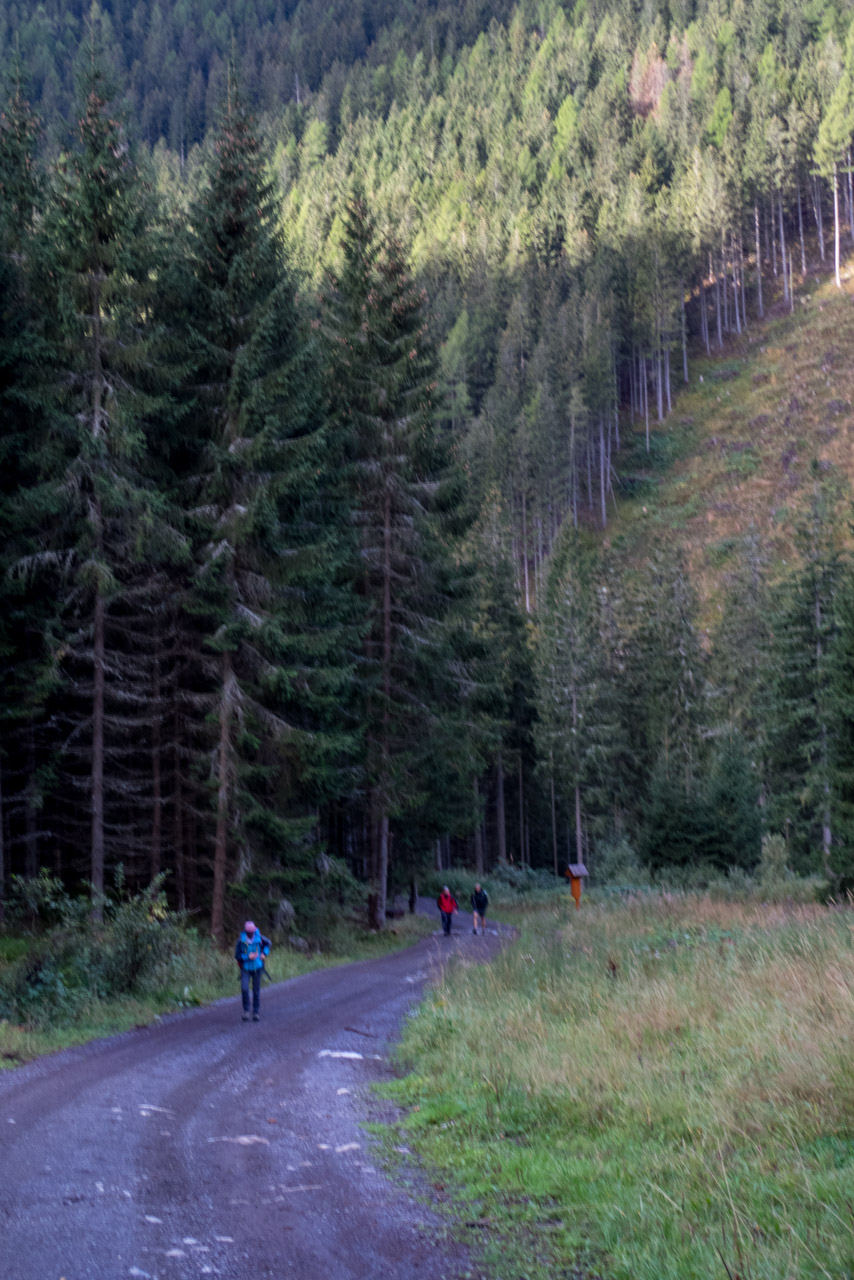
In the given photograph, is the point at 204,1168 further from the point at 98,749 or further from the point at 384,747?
the point at 384,747

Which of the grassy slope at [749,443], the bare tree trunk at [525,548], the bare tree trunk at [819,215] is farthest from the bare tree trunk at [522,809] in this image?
the bare tree trunk at [819,215]

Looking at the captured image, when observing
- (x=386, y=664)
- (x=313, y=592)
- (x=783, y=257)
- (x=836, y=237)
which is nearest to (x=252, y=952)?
(x=313, y=592)

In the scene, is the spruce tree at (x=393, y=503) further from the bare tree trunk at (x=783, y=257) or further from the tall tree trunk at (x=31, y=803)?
the bare tree trunk at (x=783, y=257)

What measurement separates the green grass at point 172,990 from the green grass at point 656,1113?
14.1 feet

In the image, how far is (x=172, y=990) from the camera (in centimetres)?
1558

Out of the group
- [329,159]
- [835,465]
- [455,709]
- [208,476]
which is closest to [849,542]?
[835,465]

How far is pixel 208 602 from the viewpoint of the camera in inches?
849

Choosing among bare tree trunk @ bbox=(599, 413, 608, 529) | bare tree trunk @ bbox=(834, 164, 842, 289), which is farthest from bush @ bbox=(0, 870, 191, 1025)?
bare tree trunk @ bbox=(834, 164, 842, 289)

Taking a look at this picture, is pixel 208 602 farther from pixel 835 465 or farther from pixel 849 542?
pixel 835 465

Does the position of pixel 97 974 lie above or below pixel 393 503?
below

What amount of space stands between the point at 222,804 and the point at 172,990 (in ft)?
17.7

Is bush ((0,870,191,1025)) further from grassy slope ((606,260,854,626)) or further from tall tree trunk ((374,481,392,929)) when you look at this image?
grassy slope ((606,260,854,626))

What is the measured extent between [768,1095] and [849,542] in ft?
211

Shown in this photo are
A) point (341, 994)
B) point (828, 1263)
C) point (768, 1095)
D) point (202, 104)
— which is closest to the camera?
point (828, 1263)
